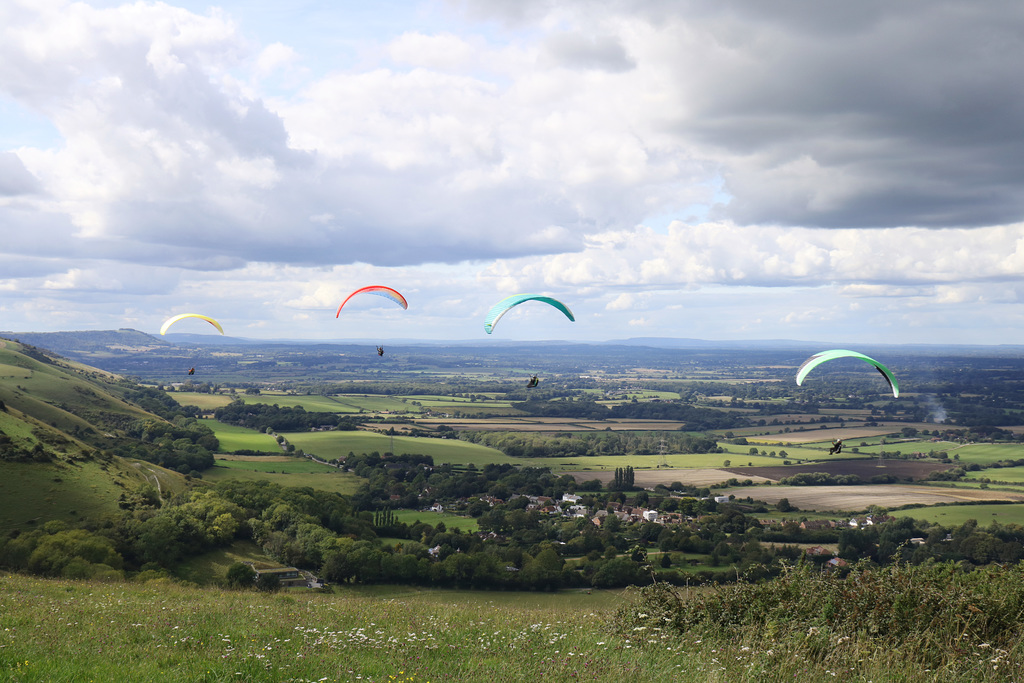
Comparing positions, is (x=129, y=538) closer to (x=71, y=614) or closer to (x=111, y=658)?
(x=71, y=614)

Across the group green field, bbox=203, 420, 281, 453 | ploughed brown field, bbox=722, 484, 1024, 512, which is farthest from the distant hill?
ploughed brown field, bbox=722, 484, 1024, 512

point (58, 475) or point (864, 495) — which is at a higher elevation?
point (58, 475)

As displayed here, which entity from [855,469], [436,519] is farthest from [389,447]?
[855,469]

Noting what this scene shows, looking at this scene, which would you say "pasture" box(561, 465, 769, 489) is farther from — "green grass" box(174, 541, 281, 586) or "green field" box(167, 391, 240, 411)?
"green field" box(167, 391, 240, 411)

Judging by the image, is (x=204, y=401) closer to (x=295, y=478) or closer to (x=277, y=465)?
(x=277, y=465)

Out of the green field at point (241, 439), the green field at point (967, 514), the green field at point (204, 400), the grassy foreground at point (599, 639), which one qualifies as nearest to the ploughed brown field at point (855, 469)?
the green field at point (967, 514)

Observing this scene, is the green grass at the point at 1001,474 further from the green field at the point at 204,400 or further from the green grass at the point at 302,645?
the green field at the point at 204,400
